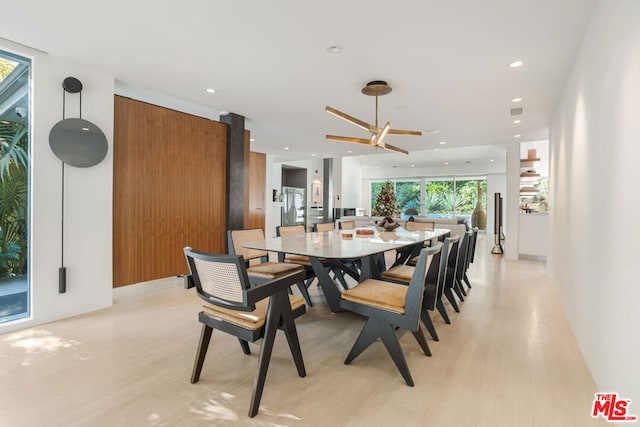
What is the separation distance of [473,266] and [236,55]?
5193 millimetres

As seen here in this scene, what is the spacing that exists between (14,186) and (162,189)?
1351 mm

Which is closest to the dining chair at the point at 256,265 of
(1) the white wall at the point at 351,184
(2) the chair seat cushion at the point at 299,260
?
(2) the chair seat cushion at the point at 299,260

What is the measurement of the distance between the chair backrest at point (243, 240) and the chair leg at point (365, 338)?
1.32 metres

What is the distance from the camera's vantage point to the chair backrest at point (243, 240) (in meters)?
3.02

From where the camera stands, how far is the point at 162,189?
12.9 ft

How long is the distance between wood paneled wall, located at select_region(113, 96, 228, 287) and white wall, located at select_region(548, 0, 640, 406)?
4.12 metres

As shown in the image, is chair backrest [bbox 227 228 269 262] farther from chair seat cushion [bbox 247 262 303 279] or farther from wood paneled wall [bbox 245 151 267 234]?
wood paneled wall [bbox 245 151 267 234]

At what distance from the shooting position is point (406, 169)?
1298 centimetres

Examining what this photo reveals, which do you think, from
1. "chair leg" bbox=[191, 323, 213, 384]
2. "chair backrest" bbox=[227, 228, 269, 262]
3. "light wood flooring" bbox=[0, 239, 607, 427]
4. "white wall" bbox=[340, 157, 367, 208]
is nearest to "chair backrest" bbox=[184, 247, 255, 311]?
"chair leg" bbox=[191, 323, 213, 384]

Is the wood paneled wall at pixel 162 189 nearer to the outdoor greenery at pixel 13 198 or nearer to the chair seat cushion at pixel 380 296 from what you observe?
the outdoor greenery at pixel 13 198

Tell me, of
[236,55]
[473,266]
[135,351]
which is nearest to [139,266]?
[135,351]

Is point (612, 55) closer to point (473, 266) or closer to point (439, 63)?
point (439, 63)

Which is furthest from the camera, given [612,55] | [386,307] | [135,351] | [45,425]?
[135,351]

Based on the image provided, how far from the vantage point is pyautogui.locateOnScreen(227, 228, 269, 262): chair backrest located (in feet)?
9.90
